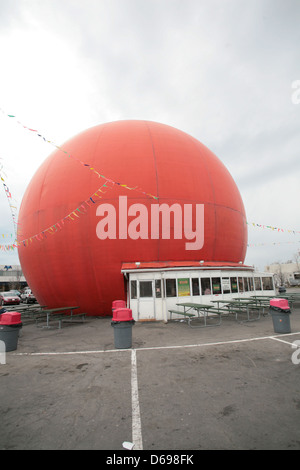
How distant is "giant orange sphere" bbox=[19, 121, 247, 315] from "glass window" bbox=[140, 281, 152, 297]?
1.11 meters

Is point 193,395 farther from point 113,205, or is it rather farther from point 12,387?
point 113,205

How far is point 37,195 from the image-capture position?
1365 cm

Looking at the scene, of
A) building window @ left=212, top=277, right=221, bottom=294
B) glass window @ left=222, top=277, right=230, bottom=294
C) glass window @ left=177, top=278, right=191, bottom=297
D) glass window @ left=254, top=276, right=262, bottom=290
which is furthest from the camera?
glass window @ left=254, top=276, right=262, bottom=290

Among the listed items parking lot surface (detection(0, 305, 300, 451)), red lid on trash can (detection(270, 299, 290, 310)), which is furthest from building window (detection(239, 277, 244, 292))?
parking lot surface (detection(0, 305, 300, 451))

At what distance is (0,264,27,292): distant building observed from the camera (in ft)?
197

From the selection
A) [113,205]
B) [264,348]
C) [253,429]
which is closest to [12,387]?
[253,429]

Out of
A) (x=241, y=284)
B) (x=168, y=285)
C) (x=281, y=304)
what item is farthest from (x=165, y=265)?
(x=241, y=284)

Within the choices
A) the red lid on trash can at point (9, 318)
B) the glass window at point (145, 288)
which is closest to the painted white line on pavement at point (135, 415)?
the red lid on trash can at point (9, 318)

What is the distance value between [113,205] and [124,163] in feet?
8.08

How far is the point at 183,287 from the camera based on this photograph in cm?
1161

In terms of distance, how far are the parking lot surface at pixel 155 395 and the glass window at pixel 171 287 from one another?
4225 millimetres

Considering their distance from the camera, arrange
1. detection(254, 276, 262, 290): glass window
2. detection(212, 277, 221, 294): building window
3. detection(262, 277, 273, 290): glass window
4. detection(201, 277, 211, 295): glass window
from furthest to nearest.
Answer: detection(262, 277, 273, 290): glass window < detection(254, 276, 262, 290): glass window < detection(212, 277, 221, 294): building window < detection(201, 277, 211, 295): glass window

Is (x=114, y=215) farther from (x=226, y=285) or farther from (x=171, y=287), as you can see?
(x=226, y=285)

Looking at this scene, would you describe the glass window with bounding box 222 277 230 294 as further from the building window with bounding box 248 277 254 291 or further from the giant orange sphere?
the building window with bounding box 248 277 254 291
